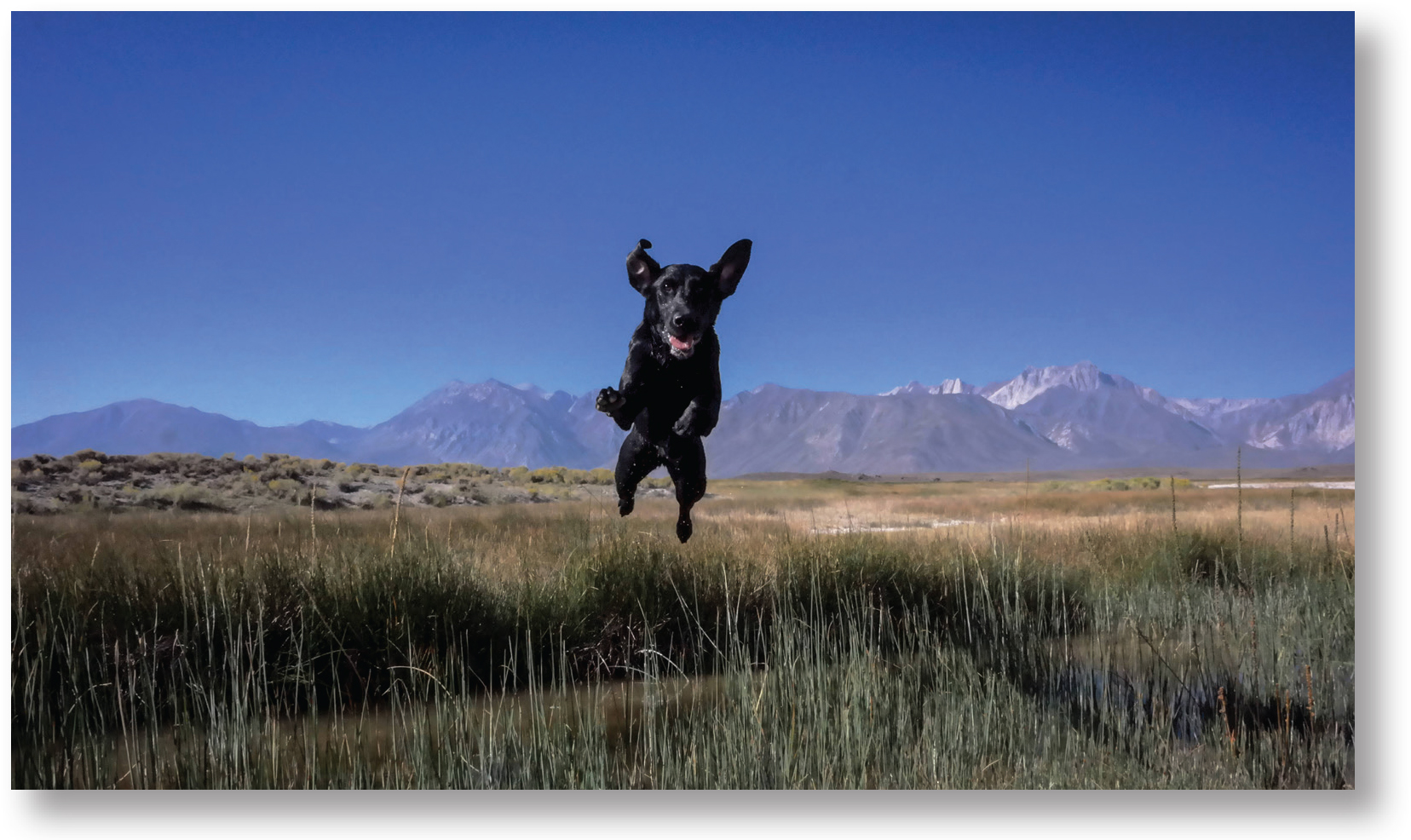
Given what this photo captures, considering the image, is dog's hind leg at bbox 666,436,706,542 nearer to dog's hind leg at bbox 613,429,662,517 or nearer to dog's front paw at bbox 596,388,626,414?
dog's hind leg at bbox 613,429,662,517

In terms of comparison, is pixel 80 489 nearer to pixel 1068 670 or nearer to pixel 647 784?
pixel 647 784

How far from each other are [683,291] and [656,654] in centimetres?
208

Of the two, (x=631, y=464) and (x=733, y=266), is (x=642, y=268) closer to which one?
(x=733, y=266)

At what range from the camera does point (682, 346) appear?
279 cm

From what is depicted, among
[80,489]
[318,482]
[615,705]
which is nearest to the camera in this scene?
[615,705]

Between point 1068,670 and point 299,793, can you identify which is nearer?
point 299,793

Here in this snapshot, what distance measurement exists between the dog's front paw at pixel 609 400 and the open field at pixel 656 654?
152 centimetres

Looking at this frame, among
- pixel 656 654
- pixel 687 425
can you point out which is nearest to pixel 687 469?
pixel 687 425

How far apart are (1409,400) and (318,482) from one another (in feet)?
25.0

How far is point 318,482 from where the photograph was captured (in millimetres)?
7434

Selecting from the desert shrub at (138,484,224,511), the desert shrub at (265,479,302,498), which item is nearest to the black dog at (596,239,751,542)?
the desert shrub at (138,484,224,511)

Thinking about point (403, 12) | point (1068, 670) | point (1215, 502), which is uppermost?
point (403, 12)

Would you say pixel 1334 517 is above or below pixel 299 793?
above

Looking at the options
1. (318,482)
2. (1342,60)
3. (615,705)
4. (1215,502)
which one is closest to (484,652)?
(615,705)
